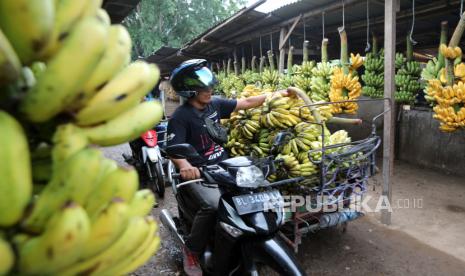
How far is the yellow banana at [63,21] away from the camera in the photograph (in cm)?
83

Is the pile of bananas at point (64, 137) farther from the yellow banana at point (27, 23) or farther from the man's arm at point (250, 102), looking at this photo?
the man's arm at point (250, 102)

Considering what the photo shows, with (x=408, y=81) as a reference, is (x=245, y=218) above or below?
below

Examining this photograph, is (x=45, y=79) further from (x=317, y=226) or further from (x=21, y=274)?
(x=317, y=226)

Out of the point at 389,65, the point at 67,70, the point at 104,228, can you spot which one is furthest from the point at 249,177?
the point at 389,65

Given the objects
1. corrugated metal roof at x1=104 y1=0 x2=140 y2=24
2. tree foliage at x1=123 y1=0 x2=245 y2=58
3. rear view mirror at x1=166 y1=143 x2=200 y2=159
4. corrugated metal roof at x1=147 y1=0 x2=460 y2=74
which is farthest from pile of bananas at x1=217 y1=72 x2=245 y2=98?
tree foliage at x1=123 y1=0 x2=245 y2=58

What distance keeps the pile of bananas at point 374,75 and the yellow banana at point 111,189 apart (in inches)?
273

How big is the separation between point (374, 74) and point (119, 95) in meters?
7.02

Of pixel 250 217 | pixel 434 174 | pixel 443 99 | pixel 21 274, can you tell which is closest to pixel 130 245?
pixel 21 274

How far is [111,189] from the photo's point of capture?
2.91ft

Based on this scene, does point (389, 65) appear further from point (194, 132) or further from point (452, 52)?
point (194, 132)

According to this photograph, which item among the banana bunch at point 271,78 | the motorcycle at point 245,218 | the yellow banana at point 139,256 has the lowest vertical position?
the motorcycle at point 245,218

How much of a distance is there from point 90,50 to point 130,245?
0.50 m

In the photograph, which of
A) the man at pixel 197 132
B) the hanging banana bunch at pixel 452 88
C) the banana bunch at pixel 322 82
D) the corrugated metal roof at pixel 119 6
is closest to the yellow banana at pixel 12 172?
the man at pixel 197 132

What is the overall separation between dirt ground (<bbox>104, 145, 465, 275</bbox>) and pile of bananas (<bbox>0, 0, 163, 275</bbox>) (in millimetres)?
2916
